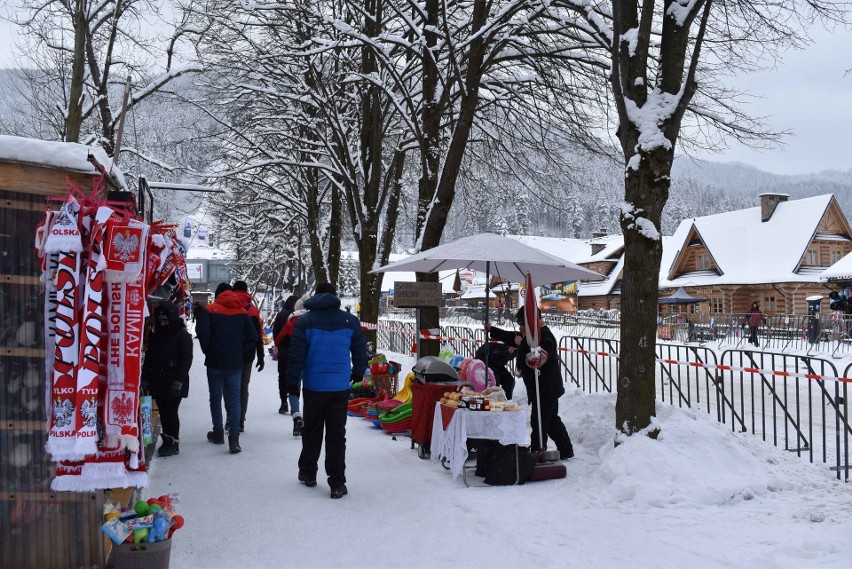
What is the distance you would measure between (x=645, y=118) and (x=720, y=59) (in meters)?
4.29

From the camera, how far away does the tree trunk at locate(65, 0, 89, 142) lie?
14.5 m

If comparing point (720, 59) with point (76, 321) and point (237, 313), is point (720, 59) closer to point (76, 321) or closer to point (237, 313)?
point (237, 313)

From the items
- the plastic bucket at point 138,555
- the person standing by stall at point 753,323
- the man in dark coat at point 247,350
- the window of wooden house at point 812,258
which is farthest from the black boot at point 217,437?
the window of wooden house at point 812,258

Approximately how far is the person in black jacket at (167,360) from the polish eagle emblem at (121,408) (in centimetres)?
418

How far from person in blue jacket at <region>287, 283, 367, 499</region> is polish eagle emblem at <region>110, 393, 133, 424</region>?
106 inches

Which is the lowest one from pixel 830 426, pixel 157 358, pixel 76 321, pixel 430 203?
pixel 830 426

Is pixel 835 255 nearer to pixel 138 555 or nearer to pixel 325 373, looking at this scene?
pixel 325 373

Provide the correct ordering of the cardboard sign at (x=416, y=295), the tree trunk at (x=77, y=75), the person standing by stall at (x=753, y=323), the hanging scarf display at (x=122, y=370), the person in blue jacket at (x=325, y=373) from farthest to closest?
the person standing by stall at (x=753, y=323)
the tree trunk at (x=77, y=75)
the cardboard sign at (x=416, y=295)
the person in blue jacket at (x=325, y=373)
the hanging scarf display at (x=122, y=370)

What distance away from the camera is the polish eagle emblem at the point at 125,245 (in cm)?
395

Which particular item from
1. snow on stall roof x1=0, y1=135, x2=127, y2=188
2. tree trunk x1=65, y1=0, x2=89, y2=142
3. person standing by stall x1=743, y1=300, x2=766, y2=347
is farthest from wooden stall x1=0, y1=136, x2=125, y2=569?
person standing by stall x1=743, y1=300, x2=766, y2=347

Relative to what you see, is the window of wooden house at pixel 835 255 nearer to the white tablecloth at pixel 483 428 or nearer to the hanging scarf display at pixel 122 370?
the white tablecloth at pixel 483 428

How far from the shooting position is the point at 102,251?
393 centimetres

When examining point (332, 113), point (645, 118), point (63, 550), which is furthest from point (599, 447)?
point (332, 113)

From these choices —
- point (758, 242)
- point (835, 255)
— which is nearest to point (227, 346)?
point (758, 242)
